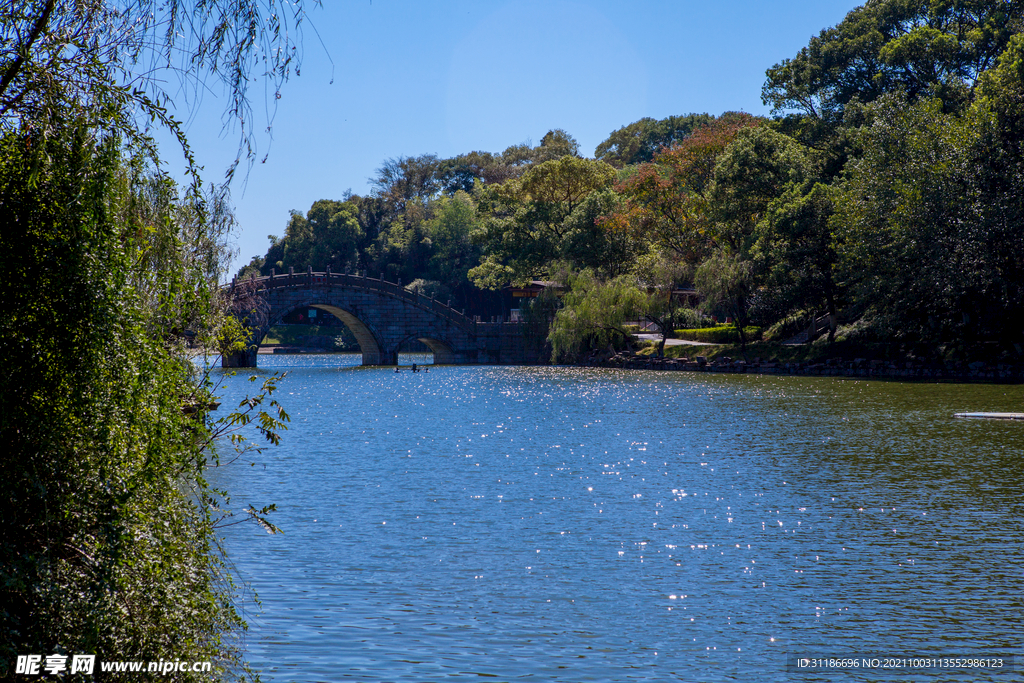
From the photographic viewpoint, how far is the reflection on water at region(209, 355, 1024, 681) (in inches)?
303

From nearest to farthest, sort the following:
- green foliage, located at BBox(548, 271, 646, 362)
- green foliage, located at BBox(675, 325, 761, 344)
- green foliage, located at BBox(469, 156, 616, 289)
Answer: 1. green foliage, located at BBox(675, 325, 761, 344)
2. green foliage, located at BBox(548, 271, 646, 362)
3. green foliage, located at BBox(469, 156, 616, 289)

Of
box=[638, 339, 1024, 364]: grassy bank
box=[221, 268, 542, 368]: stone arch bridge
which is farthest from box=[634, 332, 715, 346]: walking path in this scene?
box=[221, 268, 542, 368]: stone arch bridge

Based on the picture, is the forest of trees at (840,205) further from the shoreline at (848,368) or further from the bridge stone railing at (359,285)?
the bridge stone railing at (359,285)

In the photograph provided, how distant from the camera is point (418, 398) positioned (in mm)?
36281

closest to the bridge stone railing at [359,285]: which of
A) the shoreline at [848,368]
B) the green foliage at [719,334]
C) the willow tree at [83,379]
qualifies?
→ the shoreline at [848,368]

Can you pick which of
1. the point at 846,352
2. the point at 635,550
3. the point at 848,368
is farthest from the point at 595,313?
the point at 635,550

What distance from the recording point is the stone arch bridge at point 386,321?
190ft

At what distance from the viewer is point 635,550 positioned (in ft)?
35.9

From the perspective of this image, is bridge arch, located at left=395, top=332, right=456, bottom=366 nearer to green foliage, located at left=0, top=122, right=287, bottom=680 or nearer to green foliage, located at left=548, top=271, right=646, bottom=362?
green foliage, located at left=548, top=271, right=646, bottom=362

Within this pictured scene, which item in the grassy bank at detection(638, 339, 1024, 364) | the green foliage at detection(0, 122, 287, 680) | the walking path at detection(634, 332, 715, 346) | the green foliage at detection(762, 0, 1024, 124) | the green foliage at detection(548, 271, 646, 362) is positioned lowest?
the green foliage at detection(0, 122, 287, 680)

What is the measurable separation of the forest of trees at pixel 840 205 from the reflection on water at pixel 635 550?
44.6 feet

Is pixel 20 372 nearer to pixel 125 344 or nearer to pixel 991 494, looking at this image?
pixel 125 344

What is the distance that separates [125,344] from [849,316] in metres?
39.7

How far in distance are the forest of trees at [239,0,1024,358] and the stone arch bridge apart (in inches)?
200
